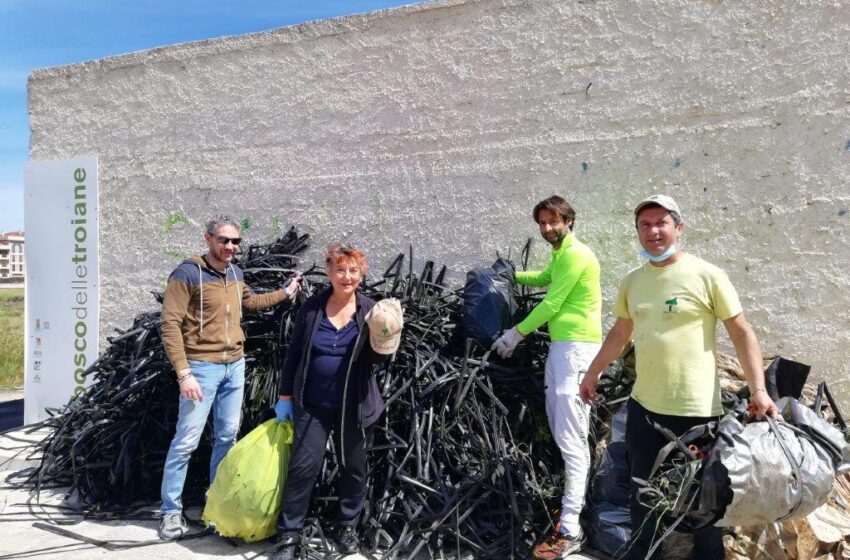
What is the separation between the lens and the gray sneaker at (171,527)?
4.19 metres

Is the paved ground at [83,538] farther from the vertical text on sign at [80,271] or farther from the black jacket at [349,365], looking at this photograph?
the vertical text on sign at [80,271]

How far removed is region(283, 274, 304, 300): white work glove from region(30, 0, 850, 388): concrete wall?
0.89 meters

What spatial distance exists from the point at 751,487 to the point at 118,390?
4369mm

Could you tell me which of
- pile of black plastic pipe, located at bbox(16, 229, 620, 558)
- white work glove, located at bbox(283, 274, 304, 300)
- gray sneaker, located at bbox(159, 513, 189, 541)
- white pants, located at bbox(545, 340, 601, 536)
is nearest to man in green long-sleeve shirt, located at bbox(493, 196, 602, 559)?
white pants, located at bbox(545, 340, 601, 536)

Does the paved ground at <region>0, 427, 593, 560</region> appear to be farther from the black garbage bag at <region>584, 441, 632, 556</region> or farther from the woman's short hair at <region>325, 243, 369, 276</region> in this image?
the woman's short hair at <region>325, 243, 369, 276</region>

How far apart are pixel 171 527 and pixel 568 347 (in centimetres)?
269

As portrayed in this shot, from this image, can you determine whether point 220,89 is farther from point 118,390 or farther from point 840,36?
point 840,36

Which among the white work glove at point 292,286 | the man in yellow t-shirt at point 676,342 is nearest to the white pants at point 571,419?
the man in yellow t-shirt at point 676,342

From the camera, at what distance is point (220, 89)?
6441mm

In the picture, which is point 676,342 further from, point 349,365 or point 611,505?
→ point 349,365

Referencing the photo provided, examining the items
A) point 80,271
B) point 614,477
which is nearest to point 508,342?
point 614,477

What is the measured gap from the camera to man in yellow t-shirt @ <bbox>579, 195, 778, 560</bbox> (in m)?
3.03

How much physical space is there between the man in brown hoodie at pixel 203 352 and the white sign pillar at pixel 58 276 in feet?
9.87

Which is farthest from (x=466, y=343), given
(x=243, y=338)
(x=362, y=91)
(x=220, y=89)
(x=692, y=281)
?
(x=220, y=89)
